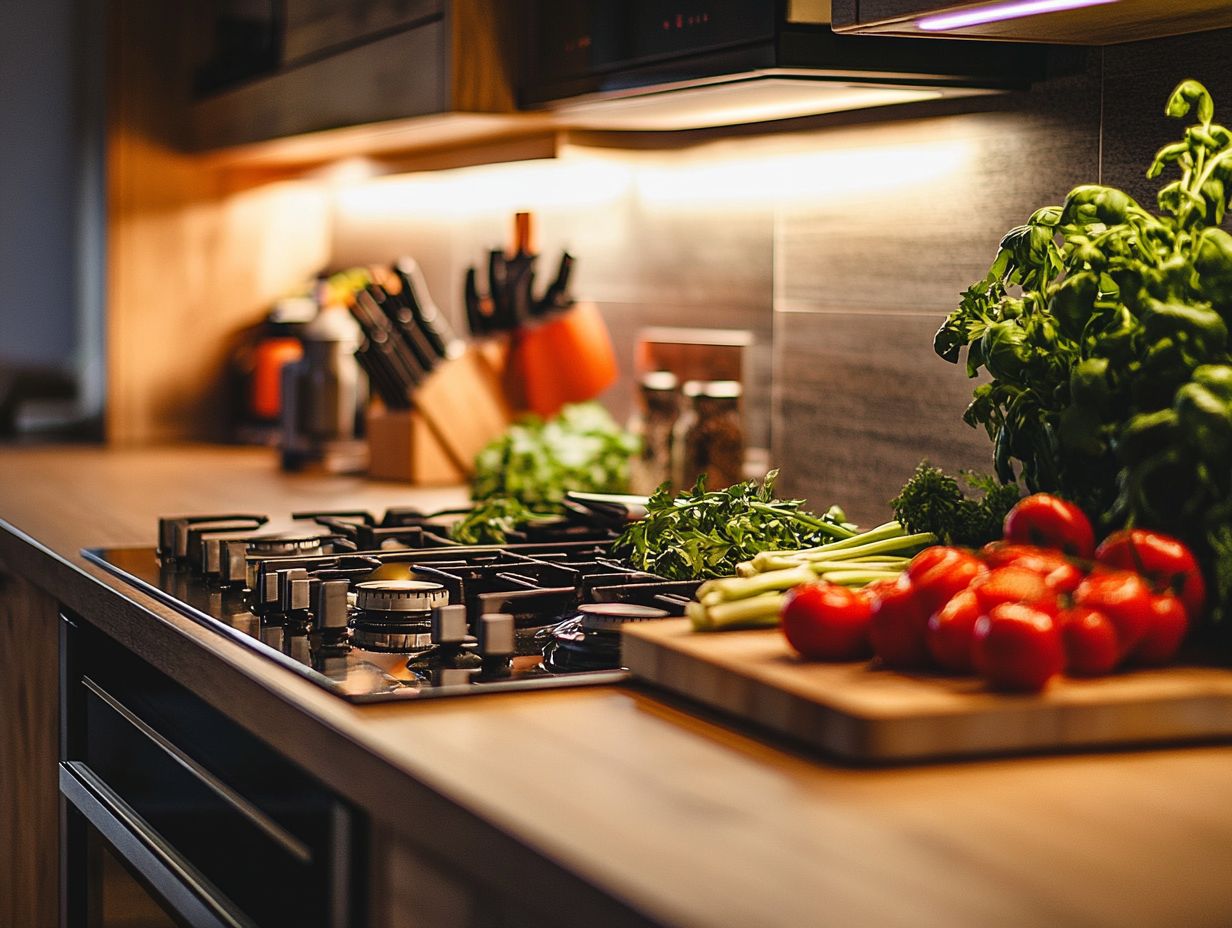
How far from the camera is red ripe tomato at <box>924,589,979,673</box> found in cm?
106

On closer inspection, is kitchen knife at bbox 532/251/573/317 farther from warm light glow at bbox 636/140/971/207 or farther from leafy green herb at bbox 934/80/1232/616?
leafy green herb at bbox 934/80/1232/616

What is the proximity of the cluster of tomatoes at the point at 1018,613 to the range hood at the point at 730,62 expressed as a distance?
23.9 inches

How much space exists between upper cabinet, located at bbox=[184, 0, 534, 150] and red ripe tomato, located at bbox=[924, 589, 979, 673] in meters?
1.16

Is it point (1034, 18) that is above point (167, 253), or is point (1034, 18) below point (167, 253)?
above

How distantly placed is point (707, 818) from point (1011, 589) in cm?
31

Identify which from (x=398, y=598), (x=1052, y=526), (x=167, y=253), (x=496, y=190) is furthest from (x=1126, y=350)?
(x=167, y=253)

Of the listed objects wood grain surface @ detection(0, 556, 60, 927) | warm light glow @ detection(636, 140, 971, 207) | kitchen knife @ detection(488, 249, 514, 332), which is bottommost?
wood grain surface @ detection(0, 556, 60, 927)

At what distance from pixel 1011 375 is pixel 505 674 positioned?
1.57ft

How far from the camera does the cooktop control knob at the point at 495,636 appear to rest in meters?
1.24

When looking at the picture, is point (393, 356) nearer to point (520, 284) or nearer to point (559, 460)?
point (520, 284)

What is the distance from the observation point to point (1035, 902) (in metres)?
Answer: 0.75

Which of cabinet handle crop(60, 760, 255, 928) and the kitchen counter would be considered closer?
A: the kitchen counter

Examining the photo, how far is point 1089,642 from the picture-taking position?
1056 mm

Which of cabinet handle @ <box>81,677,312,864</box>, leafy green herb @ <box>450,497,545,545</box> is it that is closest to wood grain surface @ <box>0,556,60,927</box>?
cabinet handle @ <box>81,677,312,864</box>
